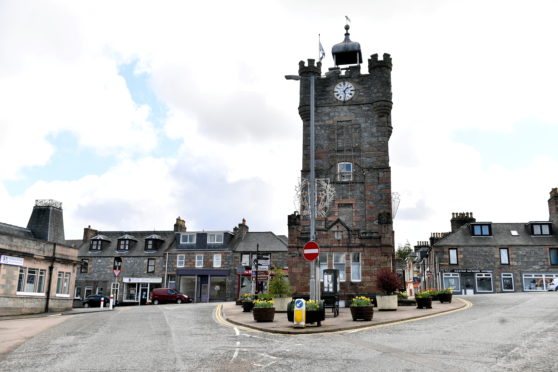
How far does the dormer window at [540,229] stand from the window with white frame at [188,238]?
37982 millimetres

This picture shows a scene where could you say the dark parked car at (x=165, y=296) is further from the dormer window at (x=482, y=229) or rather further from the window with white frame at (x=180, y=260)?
the dormer window at (x=482, y=229)

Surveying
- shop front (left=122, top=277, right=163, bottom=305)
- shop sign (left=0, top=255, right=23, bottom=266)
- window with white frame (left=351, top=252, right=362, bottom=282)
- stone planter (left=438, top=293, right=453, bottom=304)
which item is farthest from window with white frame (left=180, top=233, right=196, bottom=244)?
stone planter (left=438, top=293, right=453, bottom=304)

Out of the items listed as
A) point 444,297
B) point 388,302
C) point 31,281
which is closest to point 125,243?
point 31,281

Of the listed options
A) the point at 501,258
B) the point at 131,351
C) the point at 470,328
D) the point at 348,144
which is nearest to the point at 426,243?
the point at 501,258

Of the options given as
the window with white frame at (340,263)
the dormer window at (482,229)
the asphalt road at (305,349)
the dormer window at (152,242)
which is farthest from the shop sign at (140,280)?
the asphalt road at (305,349)

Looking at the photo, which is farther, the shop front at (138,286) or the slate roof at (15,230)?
the shop front at (138,286)

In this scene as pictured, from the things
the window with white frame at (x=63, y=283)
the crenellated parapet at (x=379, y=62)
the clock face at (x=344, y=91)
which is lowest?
the window with white frame at (x=63, y=283)

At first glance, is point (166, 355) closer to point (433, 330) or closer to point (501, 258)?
point (433, 330)

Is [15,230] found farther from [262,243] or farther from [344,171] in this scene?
[262,243]

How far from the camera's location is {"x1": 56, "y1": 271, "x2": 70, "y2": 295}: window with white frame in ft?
117

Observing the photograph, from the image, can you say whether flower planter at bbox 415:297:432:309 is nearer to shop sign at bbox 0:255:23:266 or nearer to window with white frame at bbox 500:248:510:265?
shop sign at bbox 0:255:23:266

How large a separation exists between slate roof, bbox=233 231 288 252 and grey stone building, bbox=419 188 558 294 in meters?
17.7

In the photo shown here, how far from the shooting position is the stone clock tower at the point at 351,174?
31.9 metres

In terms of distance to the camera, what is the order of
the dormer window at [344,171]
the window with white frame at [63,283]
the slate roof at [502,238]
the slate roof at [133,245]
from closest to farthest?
the dormer window at [344,171], the window with white frame at [63,283], the slate roof at [502,238], the slate roof at [133,245]
